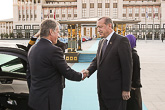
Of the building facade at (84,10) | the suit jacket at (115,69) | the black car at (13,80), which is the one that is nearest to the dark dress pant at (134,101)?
the suit jacket at (115,69)

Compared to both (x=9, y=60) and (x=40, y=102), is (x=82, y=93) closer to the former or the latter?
(x=9, y=60)

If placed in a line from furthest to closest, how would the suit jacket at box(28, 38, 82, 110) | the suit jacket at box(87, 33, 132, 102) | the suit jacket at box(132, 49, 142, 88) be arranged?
1. the suit jacket at box(132, 49, 142, 88)
2. the suit jacket at box(87, 33, 132, 102)
3. the suit jacket at box(28, 38, 82, 110)

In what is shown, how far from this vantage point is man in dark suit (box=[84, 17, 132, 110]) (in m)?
2.75

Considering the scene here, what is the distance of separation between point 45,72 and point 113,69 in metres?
0.94

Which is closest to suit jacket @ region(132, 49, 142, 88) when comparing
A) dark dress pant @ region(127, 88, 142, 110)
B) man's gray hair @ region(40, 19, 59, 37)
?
dark dress pant @ region(127, 88, 142, 110)

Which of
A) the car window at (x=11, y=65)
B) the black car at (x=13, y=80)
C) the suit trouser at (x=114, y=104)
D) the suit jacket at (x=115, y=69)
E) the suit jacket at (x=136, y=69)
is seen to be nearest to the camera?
the suit jacket at (x=115, y=69)

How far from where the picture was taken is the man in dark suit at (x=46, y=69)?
244 cm

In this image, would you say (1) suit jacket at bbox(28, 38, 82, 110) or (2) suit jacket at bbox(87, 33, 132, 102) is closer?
(1) suit jacket at bbox(28, 38, 82, 110)

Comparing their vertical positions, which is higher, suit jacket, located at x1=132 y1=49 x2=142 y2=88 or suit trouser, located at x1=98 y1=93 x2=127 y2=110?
suit jacket, located at x1=132 y1=49 x2=142 y2=88

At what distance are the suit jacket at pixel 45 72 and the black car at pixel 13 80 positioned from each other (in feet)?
1.91

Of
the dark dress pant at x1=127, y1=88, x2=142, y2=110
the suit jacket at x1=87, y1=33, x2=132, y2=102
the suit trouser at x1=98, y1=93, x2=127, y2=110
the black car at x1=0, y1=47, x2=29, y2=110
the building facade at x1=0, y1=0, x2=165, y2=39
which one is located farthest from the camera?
the building facade at x1=0, y1=0, x2=165, y2=39

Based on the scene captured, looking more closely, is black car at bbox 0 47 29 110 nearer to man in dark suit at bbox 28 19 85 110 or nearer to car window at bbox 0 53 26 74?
car window at bbox 0 53 26 74

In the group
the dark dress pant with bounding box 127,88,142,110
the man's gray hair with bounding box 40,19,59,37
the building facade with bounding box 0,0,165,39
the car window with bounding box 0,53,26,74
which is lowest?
the dark dress pant with bounding box 127,88,142,110

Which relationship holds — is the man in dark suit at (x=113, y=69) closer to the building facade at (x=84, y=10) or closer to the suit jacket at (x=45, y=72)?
the suit jacket at (x=45, y=72)
